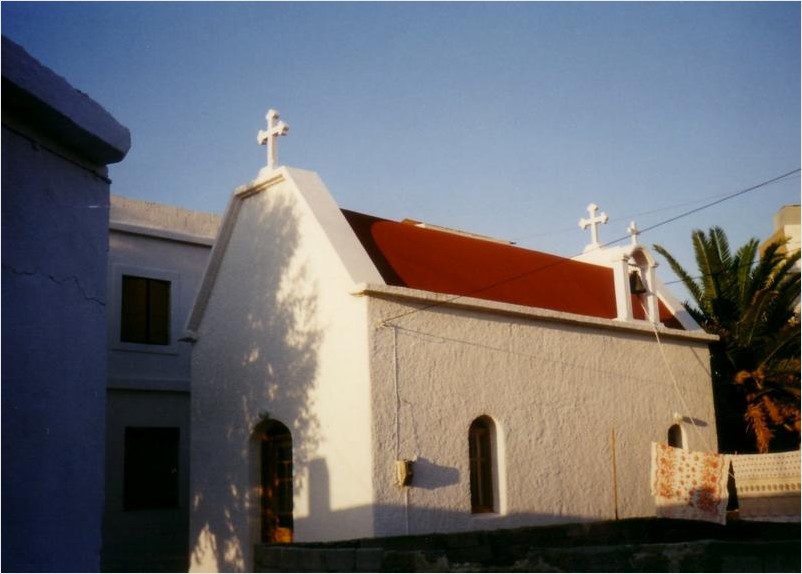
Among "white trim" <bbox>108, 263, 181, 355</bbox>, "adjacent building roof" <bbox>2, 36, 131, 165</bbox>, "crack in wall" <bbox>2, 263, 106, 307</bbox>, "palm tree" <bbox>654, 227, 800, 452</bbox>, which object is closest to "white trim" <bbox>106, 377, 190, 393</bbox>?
Answer: "white trim" <bbox>108, 263, 181, 355</bbox>

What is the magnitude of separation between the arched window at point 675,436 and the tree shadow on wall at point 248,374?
8031 mm

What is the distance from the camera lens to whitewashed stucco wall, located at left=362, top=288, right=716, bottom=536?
1242 cm

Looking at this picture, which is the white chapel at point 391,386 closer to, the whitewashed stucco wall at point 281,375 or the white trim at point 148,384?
the whitewashed stucco wall at point 281,375

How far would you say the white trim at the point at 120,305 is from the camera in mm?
16797

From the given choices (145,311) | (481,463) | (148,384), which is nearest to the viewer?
(481,463)

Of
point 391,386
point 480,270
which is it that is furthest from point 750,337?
point 391,386

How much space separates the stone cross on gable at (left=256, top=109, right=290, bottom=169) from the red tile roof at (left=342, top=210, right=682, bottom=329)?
158cm

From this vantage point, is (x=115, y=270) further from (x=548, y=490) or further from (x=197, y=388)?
(x=548, y=490)

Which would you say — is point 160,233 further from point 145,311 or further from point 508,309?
point 508,309

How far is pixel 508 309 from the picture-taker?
46.2 ft

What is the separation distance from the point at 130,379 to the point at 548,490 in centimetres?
830

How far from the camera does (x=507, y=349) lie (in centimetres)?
1414

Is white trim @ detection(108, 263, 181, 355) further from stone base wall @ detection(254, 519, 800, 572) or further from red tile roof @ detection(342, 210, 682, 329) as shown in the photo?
stone base wall @ detection(254, 519, 800, 572)

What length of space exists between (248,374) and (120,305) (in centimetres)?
420
